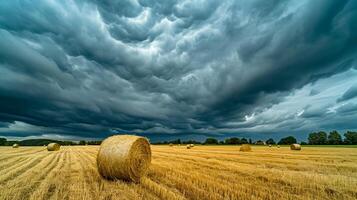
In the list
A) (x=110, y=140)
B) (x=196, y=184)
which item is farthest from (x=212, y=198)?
(x=110, y=140)

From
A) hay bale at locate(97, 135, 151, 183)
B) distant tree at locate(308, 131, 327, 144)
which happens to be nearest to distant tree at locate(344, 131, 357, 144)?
distant tree at locate(308, 131, 327, 144)

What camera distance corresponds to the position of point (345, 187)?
19.7 feet

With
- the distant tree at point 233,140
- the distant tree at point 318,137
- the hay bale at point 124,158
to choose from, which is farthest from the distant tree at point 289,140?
the hay bale at point 124,158

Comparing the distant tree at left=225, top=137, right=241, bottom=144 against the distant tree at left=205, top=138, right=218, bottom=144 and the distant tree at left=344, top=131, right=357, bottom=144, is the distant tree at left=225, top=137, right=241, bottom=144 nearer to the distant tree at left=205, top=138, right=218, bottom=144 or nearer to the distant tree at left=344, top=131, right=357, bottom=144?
the distant tree at left=205, top=138, right=218, bottom=144

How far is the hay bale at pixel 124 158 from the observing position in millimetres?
7878

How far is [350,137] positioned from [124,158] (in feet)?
278

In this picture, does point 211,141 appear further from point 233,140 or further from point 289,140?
point 289,140

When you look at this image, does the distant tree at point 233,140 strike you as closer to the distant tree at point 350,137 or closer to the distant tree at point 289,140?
the distant tree at point 289,140

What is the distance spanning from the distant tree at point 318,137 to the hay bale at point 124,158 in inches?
3204

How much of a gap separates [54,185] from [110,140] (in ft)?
9.92

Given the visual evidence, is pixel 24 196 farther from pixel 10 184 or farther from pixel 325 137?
pixel 325 137

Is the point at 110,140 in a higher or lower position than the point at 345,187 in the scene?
higher

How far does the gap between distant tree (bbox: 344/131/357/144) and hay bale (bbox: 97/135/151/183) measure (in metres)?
75.1

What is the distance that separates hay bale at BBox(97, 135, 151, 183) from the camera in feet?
25.8
